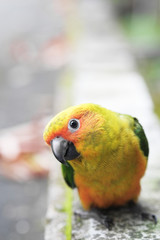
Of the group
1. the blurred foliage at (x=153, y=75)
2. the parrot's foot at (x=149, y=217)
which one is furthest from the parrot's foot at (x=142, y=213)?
the blurred foliage at (x=153, y=75)

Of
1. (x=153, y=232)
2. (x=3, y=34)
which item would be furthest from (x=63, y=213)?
(x=3, y=34)

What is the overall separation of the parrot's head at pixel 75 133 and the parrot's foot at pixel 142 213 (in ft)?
2.03

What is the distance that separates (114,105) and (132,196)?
176cm

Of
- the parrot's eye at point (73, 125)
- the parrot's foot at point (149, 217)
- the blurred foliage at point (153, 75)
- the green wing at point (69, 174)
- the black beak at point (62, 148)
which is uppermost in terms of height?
the blurred foliage at point (153, 75)

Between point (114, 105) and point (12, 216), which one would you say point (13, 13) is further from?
point (12, 216)

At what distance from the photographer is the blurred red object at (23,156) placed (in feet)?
12.5

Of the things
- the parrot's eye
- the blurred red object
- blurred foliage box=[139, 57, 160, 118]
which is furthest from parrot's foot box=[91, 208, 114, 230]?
blurred foliage box=[139, 57, 160, 118]

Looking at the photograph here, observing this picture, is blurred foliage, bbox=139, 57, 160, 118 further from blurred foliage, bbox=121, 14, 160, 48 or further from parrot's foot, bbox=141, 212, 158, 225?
parrot's foot, bbox=141, 212, 158, 225

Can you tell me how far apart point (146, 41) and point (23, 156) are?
3.96m

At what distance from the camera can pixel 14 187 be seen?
3.70 metres

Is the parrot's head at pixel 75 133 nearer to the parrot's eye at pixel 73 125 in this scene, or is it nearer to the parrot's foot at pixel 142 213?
the parrot's eye at pixel 73 125

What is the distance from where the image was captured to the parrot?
1.97 m

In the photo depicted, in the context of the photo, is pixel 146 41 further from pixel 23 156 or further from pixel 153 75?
pixel 23 156

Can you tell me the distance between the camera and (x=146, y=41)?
7.01 m
